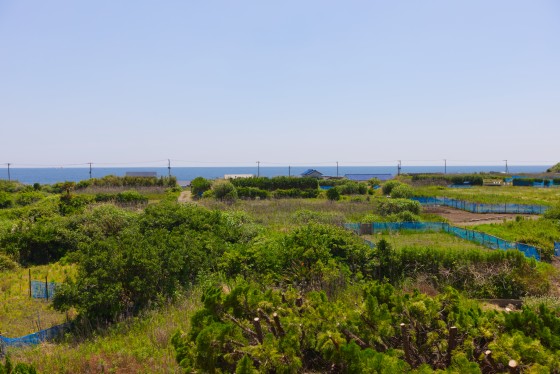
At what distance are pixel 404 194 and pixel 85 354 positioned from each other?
3086cm

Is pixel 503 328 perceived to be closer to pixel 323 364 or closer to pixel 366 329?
pixel 366 329

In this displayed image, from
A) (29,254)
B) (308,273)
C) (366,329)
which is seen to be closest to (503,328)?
(366,329)

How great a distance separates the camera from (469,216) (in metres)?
27.6

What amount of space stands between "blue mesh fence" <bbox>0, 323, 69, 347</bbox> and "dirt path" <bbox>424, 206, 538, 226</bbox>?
72.0ft

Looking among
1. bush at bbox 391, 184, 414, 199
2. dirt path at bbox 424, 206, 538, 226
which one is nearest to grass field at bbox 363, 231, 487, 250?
dirt path at bbox 424, 206, 538, 226

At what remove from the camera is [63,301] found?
8.99 m

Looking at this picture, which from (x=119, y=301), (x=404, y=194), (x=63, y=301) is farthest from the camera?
(x=404, y=194)

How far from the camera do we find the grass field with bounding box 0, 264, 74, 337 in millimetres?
9547

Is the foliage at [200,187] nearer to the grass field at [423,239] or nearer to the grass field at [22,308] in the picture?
the grass field at [423,239]

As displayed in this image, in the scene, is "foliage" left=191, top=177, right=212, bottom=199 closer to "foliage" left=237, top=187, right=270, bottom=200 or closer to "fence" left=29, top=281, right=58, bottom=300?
"foliage" left=237, top=187, right=270, bottom=200

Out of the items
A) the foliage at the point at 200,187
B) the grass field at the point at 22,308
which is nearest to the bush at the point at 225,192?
the foliage at the point at 200,187

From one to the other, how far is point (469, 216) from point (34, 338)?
86.1 feet

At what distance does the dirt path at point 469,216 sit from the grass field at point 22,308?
21.5 meters

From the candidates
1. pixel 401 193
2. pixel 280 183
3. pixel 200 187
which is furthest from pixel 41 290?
pixel 280 183
